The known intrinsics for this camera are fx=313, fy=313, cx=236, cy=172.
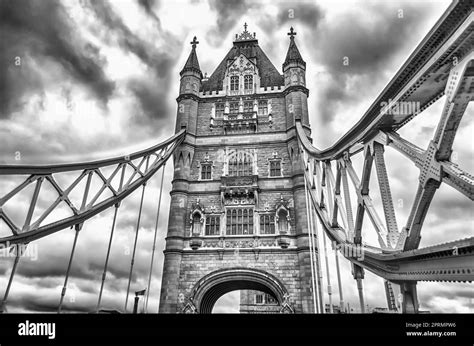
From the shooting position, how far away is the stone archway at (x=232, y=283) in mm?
18125

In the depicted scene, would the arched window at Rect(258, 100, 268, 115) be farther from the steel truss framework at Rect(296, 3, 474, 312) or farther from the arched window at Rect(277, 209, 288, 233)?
the steel truss framework at Rect(296, 3, 474, 312)

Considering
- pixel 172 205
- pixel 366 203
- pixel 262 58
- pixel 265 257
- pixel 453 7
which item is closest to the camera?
pixel 453 7

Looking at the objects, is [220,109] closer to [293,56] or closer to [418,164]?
[293,56]

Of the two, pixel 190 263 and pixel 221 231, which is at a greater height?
pixel 221 231

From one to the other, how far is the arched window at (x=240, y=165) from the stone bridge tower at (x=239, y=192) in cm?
7

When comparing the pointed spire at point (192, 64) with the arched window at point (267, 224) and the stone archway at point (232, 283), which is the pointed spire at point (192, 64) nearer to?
the arched window at point (267, 224)

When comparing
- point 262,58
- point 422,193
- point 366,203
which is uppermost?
point 262,58

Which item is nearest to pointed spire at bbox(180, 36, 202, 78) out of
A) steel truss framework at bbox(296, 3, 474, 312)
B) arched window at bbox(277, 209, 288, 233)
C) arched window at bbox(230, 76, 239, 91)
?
arched window at bbox(230, 76, 239, 91)

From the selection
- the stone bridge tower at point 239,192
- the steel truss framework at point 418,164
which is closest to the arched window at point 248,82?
Result: the stone bridge tower at point 239,192

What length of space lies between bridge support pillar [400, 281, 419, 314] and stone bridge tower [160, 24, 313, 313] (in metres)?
11.6
